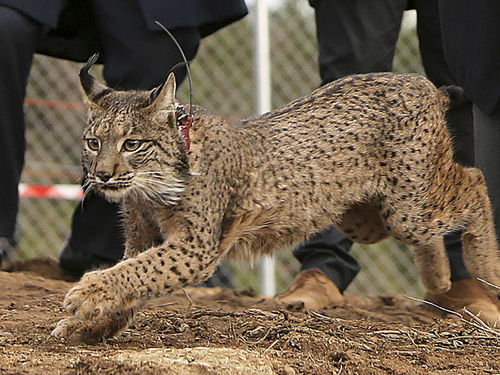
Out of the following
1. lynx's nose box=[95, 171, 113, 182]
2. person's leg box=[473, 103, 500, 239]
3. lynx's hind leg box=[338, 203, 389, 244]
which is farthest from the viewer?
person's leg box=[473, 103, 500, 239]

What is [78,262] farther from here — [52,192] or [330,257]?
[52,192]

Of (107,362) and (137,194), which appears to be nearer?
(107,362)

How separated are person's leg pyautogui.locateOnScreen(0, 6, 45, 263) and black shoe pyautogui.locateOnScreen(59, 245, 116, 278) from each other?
1.93ft

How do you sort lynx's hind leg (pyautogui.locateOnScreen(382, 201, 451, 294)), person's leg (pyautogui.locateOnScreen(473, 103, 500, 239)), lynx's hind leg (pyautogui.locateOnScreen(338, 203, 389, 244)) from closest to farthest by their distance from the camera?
lynx's hind leg (pyautogui.locateOnScreen(382, 201, 451, 294)) → lynx's hind leg (pyautogui.locateOnScreen(338, 203, 389, 244)) → person's leg (pyautogui.locateOnScreen(473, 103, 500, 239))

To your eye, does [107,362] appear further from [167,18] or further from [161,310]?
[167,18]

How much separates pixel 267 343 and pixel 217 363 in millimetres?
687

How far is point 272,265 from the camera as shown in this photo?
7543 mm

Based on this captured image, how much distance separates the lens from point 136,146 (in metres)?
3.87

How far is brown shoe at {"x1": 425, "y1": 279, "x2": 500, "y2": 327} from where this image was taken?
506 centimetres

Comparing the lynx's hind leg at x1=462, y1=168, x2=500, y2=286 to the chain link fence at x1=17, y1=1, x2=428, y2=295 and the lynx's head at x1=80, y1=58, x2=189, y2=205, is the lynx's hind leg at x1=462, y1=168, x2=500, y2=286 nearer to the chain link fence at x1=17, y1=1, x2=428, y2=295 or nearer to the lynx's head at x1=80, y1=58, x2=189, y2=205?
the lynx's head at x1=80, y1=58, x2=189, y2=205

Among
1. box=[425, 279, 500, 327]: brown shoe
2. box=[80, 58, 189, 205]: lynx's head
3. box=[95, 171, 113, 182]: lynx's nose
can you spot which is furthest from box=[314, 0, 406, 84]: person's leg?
box=[95, 171, 113, 182]: lynx's nose

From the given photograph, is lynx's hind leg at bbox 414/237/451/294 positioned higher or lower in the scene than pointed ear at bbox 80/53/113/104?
lower

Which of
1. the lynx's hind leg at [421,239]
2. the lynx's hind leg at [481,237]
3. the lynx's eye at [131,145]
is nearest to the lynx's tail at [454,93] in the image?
the lynx's hind leg at [481,237]

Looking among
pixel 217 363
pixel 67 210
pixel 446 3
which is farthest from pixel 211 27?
pixel 67 210
